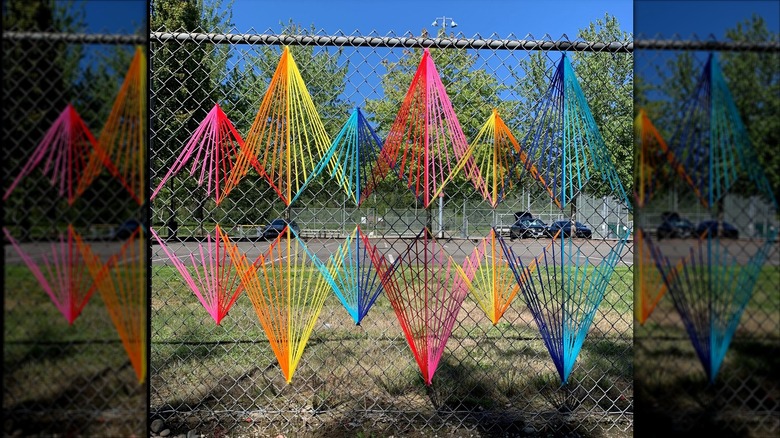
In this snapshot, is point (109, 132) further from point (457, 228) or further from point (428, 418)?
point (457, 228)

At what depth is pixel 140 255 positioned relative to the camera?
1139mm

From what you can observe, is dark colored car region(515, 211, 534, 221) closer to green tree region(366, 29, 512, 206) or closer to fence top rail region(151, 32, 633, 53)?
green tree region(366, 29, 512, 206)

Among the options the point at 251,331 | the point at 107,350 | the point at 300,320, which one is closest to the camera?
the point at 107,350

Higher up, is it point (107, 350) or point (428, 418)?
point (107, 350)

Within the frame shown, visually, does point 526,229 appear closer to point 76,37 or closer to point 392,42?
point 392,42

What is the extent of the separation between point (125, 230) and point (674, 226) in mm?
999

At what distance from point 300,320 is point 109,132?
1.83m

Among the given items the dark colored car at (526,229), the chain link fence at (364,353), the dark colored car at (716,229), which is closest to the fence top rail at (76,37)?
the dark colored car at (716,229)

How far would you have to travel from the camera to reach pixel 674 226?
3.13 ft

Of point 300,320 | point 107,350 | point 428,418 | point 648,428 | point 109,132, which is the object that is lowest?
point 428,418

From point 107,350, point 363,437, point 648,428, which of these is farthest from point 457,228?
point 107,350

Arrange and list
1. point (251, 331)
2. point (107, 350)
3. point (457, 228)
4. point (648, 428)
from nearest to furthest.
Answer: point (107, 350), point (648, 428), point (457, 228), point (251, 331)

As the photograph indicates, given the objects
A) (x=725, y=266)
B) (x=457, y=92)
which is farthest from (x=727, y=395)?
(x=457, y=92)

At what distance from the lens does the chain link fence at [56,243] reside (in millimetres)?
820
